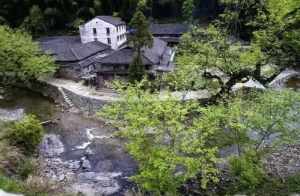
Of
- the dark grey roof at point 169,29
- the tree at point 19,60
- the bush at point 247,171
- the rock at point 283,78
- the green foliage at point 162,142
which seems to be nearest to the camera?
the green foliage at point 162,142

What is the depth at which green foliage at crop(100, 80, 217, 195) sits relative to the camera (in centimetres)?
Result: 1795

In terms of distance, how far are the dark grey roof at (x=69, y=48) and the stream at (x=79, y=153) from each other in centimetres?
666

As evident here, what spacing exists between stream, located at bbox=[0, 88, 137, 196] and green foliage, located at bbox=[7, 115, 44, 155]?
3.55ft

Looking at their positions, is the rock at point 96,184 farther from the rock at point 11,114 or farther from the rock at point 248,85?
the rock at point 248,85

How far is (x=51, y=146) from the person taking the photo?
27.2 metres

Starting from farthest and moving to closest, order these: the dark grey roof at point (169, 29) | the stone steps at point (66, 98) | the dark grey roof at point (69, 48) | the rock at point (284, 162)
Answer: the dark grey roof at point (169, 29) → the dark grey roof at point (69, 48) → the stone steps at point (66, 98) → the rock at point (284, 162)

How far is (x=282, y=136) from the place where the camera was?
19719 mm

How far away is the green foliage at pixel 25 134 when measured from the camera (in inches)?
963

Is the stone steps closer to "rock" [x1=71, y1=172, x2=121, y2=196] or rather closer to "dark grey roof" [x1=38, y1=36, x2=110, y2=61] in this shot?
"dark grey roof" [x1=38, y1=36, x2=110, y2=61]

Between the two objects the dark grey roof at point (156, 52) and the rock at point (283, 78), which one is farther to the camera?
the dark grey roof at point (156, 52)

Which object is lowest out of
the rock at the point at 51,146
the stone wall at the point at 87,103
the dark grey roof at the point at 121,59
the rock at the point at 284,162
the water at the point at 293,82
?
the rock at the point at 51,146

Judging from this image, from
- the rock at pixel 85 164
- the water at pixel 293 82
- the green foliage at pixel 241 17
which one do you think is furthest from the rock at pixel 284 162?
the water at pixel 293 82

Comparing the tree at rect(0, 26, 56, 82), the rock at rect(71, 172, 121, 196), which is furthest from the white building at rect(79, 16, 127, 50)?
the rock at rect(71, 172, 121, 196)

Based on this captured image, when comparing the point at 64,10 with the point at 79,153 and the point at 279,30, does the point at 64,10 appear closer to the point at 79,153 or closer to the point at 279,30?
the point at 79,153
